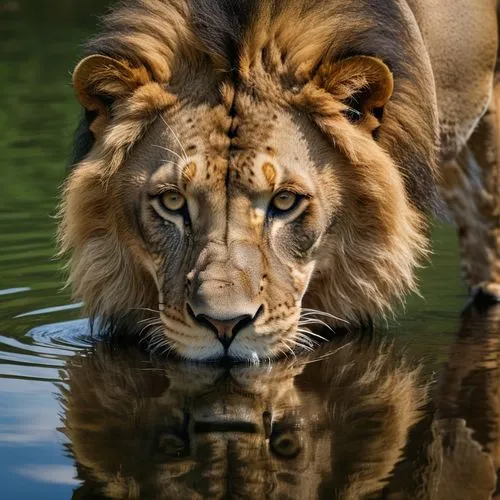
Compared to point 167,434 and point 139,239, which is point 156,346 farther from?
point 167,434

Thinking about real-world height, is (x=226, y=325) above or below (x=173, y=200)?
below

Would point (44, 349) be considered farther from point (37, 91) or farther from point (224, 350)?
point (37, 91)

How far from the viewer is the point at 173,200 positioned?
541cm

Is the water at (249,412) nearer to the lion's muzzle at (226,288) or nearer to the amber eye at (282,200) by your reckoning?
the lion's muzzle at (226,288)

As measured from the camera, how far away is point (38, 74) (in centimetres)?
1495

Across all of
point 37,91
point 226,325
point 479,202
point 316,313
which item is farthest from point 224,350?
point 37,91

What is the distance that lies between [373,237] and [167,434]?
157cm

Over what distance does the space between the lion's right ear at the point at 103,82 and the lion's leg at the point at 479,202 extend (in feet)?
7.04

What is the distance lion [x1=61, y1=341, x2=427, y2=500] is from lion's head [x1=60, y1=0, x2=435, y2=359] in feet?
0.46

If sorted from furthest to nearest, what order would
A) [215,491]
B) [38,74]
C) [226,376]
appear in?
1. [38,74]
2. [226,376]
3. [215,491]

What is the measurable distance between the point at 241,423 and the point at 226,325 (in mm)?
435

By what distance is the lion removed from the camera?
13.1 feet

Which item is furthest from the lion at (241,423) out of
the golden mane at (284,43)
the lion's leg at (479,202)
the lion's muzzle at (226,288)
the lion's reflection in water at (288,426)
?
the lion's leg at (479,202)

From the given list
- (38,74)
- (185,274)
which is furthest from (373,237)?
(38,74)
